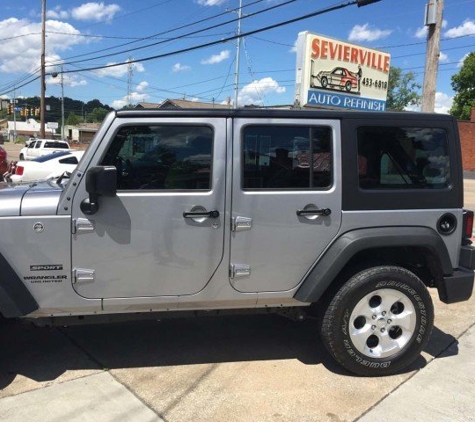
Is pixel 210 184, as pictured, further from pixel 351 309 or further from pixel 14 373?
pixel 14 373

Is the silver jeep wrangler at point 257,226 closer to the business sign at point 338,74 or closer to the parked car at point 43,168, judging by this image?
the parked car at point 43,168

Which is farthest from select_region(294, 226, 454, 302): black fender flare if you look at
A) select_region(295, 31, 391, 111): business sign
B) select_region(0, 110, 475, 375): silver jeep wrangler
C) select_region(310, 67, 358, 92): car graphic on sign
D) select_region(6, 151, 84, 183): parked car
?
select_region(310, 67, 358, 92): car graphic on sign

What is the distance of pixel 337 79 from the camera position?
1392cm

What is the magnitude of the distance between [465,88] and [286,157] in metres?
54.2

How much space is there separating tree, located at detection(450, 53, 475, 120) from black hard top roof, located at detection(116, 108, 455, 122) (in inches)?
1979

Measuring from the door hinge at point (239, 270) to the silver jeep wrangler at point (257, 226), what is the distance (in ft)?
0.03

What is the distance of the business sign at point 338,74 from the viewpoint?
13.2 meters

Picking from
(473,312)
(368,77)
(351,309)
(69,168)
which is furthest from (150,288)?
(368,77)

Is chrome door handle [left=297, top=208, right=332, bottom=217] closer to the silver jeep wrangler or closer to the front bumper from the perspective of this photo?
the silver jeep wrangler

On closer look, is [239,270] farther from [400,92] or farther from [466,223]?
[400,92]

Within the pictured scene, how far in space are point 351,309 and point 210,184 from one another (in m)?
1.34

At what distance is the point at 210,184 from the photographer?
314 centimetres

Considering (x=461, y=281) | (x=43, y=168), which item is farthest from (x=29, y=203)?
(x=43, y=168)

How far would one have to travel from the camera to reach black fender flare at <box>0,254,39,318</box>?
2.90 meters
